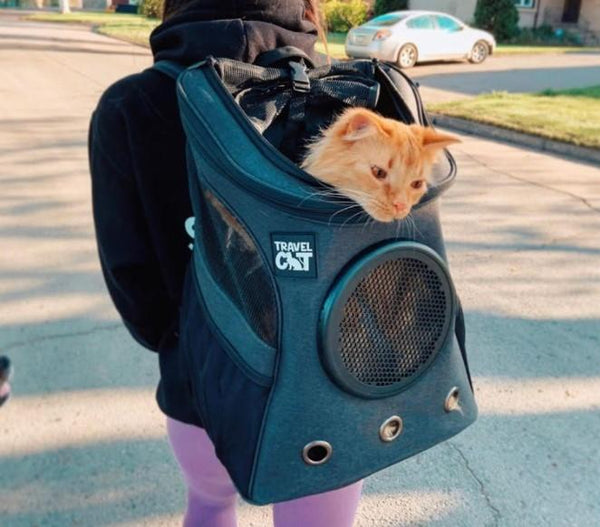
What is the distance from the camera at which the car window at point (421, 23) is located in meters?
16.8

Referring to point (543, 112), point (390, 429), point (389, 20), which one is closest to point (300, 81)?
point (390, 429)

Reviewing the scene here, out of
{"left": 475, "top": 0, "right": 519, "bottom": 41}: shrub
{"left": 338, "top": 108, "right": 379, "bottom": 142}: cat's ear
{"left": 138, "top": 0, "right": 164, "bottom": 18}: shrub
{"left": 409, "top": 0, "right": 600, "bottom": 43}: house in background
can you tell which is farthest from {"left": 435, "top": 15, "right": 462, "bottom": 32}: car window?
{"left": 338, "top": 108, "right": 379, "bottom": 142}: cat's ear

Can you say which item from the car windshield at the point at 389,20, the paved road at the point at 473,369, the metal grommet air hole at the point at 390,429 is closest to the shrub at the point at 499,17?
the car windshield at the point at 389,20

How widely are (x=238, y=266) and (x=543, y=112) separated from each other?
9.89 metres

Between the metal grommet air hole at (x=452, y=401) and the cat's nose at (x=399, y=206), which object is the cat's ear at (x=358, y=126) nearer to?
the cat's nose at (x=399, y=206)

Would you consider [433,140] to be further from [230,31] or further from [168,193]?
[168,193]

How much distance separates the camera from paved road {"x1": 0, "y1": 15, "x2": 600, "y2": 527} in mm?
2492

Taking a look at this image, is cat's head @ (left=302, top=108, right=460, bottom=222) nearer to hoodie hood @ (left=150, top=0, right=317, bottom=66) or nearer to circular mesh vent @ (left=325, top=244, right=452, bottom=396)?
circular mesh vent @ (left=325, top=244, right=452, bottom=396)

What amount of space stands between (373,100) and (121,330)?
275 centimetres

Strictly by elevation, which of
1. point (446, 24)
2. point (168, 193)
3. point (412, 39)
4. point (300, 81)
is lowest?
point (412, 39)

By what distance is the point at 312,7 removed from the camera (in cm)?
155

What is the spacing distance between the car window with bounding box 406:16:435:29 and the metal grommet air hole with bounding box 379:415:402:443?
56.1 feet

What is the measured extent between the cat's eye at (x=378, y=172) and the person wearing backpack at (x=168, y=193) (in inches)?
13.5

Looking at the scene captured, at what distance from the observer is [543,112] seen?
32.5ft
